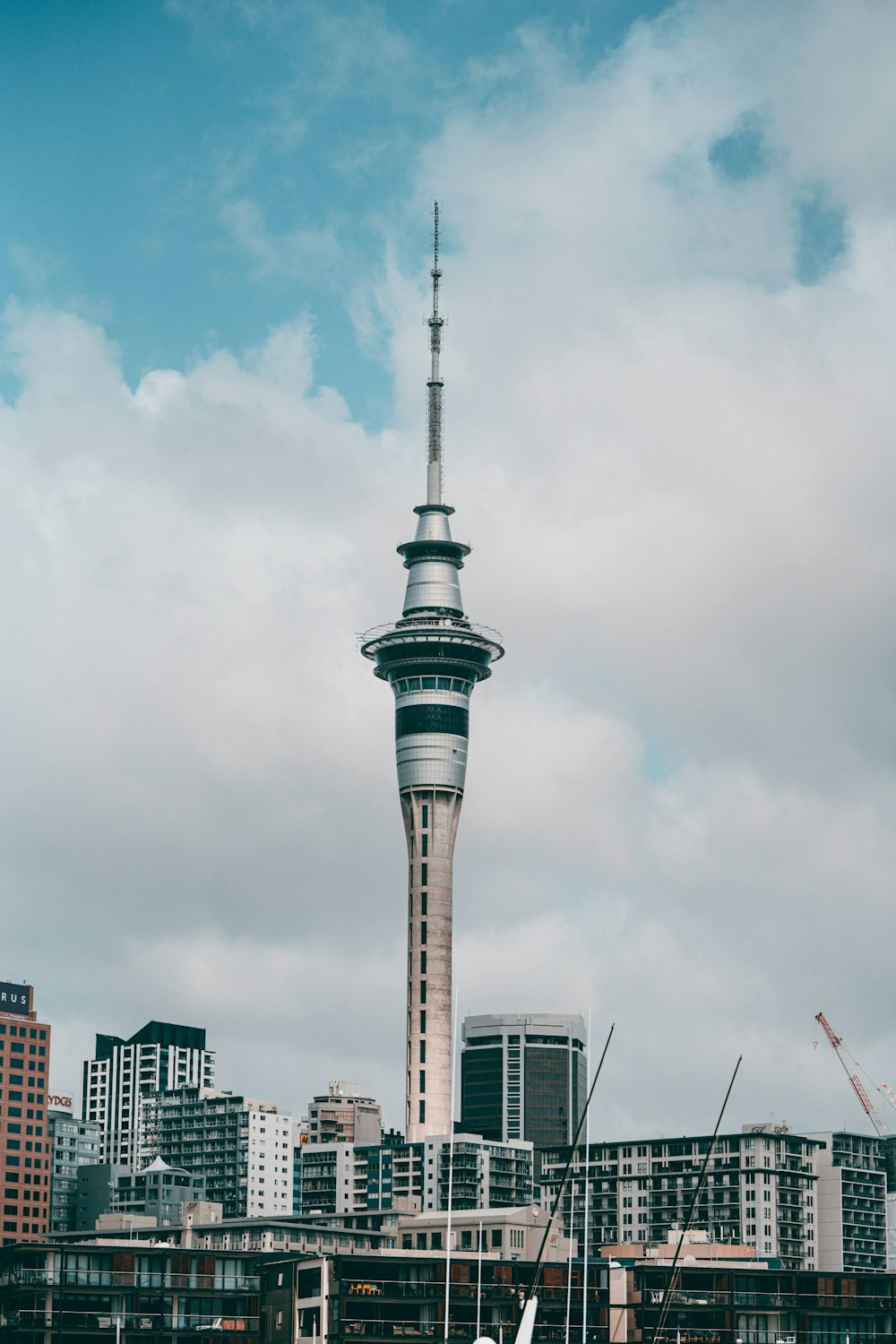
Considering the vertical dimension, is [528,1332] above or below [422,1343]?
above

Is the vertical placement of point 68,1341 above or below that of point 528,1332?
below

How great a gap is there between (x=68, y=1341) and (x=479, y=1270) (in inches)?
1629

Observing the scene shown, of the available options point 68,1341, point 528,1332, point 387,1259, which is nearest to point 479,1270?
point 387,1259

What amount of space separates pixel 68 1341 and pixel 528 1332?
131082 mm

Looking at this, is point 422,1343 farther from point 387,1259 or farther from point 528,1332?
point 528,1332

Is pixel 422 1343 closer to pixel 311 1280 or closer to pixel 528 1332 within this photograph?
pixel 311 1280

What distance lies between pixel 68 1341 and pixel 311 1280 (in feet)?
78.8

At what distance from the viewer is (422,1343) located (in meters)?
197

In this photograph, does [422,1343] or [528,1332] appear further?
[422,1343]

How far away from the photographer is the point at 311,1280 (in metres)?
199

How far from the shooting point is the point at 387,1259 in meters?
199

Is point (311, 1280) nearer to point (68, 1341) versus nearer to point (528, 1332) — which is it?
point (68, 1341)

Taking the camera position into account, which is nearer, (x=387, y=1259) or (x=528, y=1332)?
(x=528, y=1332)

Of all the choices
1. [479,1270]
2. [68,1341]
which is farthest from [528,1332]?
[68,1341]
